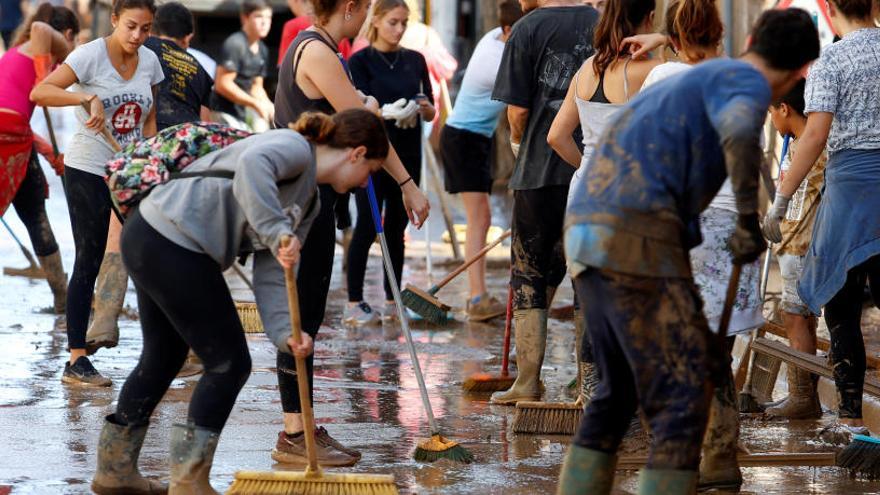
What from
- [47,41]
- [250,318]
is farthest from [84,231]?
[47,41]

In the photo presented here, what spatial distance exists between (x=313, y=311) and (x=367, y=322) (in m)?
3.76

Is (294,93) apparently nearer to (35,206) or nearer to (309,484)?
(309,484)

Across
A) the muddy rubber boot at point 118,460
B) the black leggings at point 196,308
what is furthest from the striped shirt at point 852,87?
the muddy rubber boot at point 118,460

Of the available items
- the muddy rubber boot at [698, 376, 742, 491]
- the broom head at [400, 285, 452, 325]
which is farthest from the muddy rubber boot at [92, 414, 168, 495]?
the broom head at [400, 285, 452, 325]

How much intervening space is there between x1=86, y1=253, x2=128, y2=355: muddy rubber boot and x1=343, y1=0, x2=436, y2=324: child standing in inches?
85.8

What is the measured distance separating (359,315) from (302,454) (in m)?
3.81

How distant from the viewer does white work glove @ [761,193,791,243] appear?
600 centimetres

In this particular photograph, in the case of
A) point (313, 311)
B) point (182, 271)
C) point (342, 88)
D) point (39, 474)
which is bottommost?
point (39, 474)

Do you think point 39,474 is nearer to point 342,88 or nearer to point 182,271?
point 182,271

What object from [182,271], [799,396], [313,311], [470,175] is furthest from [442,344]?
[182,271]

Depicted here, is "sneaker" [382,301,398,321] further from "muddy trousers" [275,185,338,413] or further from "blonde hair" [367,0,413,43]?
"muddy trousers" [275,185,338,413]

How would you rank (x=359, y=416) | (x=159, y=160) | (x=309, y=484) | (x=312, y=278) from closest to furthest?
1. (x=309, y=484)
2. (x=159, y=160)
3. (x=312, y=278)
4. (x=359, y=416)

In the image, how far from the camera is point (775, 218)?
236 inches

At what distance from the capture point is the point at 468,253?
32.5 ft
